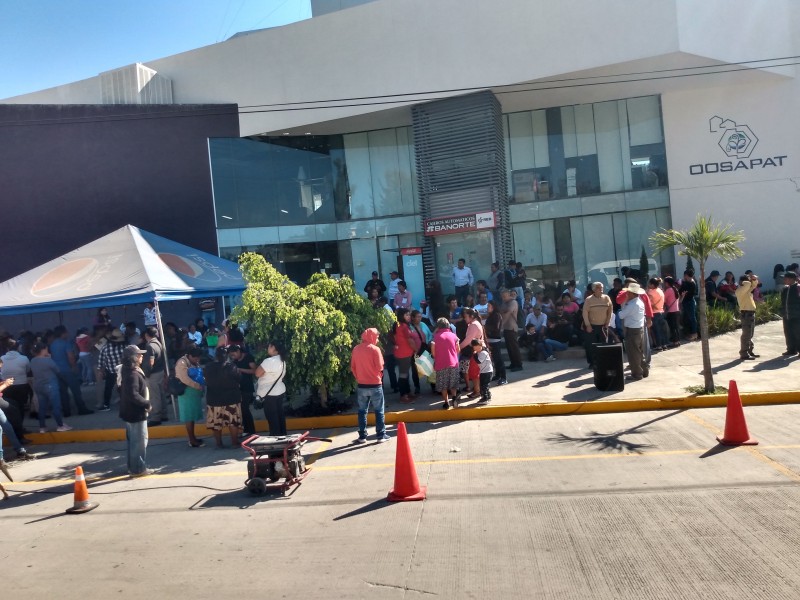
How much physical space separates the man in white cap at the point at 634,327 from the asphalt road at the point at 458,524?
252 centimetres

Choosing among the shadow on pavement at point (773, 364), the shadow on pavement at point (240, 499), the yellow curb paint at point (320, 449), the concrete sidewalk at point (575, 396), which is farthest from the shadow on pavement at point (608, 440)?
the shadow on pavement at point (773, 364)

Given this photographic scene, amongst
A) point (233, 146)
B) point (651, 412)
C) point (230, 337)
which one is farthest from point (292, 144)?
point (651, 412)

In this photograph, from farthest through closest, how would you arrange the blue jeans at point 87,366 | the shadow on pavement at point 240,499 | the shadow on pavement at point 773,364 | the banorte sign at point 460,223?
the banorte sign at point 460,223 < the blue jeans at point 87,366 < the shadow on pavement at point 773,364 < the shadow on pavement at point 240,499

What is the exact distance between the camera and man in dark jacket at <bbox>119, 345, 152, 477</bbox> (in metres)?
8.97

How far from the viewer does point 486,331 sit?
12.9 meters

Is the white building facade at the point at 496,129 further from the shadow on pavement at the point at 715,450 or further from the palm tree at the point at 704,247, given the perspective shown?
the shadow on pavement at the point at 715,450

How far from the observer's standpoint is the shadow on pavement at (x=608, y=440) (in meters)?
8.70

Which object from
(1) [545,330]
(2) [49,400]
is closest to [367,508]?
(2) [49,400]

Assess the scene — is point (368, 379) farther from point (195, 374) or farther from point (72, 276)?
point (72, 276)

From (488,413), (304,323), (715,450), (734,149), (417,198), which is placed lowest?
(715,450)

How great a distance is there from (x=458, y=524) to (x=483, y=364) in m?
5.33

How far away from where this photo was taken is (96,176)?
2106 centimetres

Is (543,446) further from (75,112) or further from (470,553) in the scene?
(75,112)

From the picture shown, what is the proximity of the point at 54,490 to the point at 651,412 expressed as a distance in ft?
28.4
